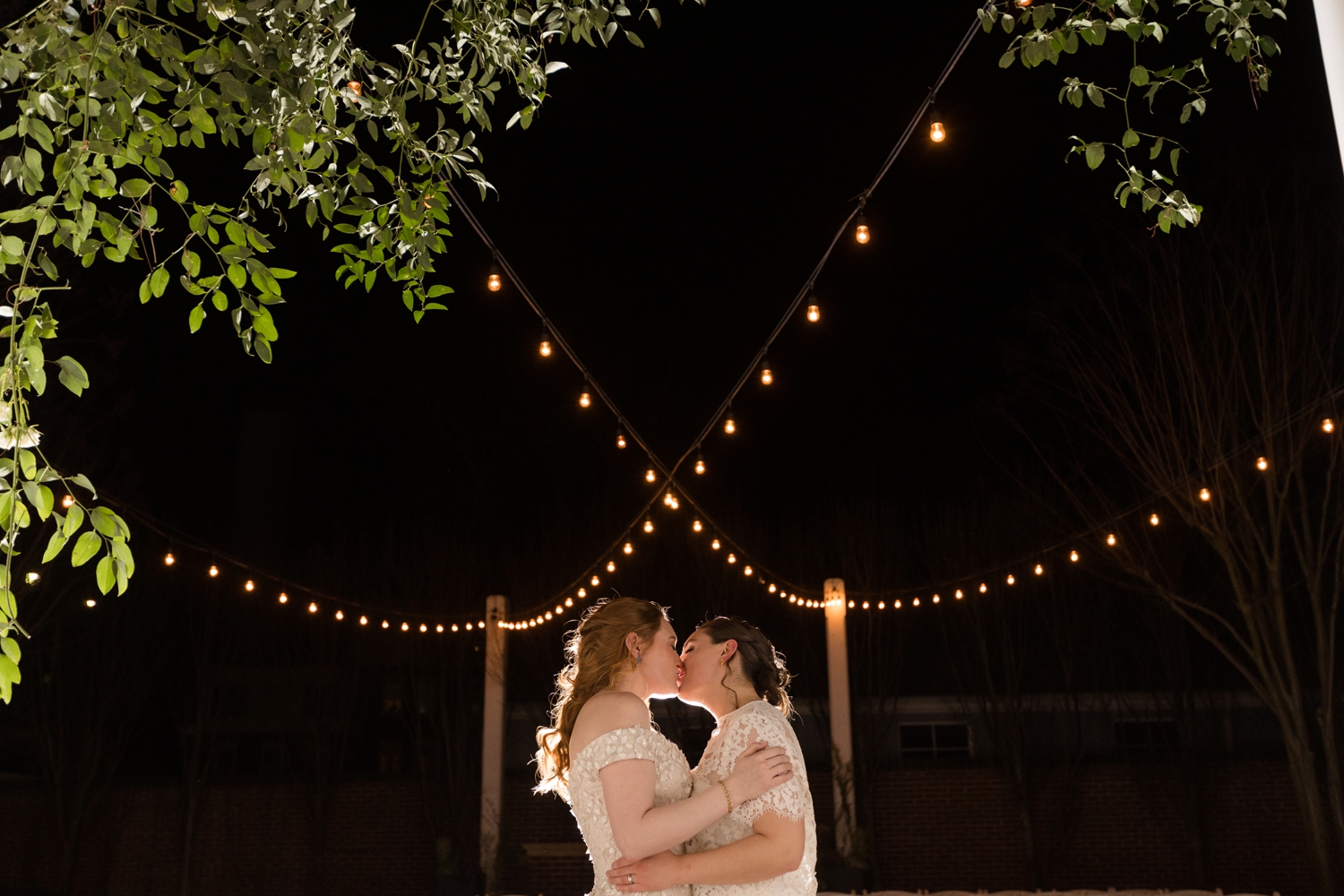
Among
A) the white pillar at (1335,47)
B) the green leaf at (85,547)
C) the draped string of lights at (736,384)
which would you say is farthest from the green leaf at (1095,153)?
the green leaf at (85,547)

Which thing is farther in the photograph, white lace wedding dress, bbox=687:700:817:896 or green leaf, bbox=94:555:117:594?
white lace wedding dress, bbox=687:700:817:896

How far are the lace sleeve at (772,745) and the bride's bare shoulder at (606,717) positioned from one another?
0.28 metres

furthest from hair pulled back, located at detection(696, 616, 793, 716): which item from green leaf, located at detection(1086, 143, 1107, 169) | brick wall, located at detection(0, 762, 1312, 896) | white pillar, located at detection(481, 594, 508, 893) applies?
brick wall, located at detection(0, 762, 1312, 896)

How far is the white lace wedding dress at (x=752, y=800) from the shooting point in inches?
114

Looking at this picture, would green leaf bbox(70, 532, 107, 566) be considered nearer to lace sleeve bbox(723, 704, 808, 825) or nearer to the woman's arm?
the woman's arm

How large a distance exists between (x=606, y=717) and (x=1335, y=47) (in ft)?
6.94

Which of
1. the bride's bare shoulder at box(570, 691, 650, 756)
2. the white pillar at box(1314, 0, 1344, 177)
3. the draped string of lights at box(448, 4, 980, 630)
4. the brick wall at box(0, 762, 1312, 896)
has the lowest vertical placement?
the brick wall at box(0, 762, 1312, 896)

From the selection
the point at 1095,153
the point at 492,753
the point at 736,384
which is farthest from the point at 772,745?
the point at 492,753

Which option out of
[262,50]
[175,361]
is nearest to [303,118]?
[262,50]

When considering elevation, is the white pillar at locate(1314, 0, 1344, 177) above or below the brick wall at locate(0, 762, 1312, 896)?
above

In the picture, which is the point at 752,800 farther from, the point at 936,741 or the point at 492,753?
the point at 936,741

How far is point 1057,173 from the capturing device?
9172mm

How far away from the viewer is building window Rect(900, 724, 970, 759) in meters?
14.4

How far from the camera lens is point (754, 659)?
3.20 meters
